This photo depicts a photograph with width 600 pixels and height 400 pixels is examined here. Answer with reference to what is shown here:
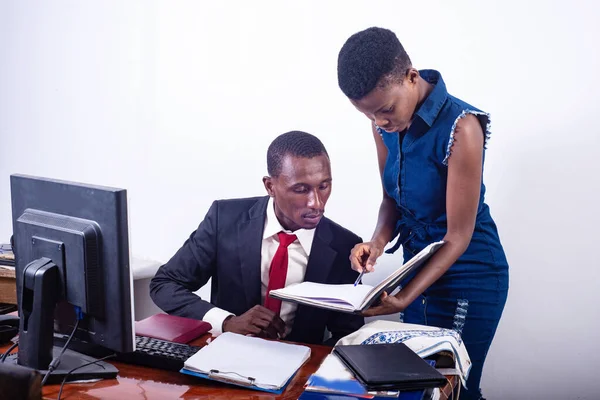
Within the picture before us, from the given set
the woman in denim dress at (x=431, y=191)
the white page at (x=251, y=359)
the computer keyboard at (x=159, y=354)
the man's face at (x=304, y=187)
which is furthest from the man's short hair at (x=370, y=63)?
the computer keyboard at (x=159, y=354)

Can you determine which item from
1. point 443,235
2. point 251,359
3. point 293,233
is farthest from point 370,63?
point 251,359

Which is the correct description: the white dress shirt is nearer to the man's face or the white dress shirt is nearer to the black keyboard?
the man's face

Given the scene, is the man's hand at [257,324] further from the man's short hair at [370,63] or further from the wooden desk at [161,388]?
the man's short hair at [370,63]

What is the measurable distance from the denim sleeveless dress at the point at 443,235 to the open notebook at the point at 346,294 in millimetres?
208

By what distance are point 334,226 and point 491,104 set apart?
81 cm

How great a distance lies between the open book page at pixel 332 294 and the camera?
1401 millimetres

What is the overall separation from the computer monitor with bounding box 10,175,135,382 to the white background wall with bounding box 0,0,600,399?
144cm

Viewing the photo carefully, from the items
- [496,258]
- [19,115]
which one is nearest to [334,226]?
[496,258]

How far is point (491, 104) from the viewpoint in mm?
2264

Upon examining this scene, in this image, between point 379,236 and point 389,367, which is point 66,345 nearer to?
point 389,367

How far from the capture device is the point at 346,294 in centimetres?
148

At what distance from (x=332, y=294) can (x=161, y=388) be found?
0.47 meters

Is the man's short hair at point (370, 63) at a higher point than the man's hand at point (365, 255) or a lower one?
higher

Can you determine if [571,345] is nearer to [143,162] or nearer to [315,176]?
[315,176]
